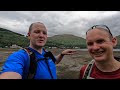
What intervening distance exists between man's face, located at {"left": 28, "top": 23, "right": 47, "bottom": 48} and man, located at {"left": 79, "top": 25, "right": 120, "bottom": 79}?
0.98m

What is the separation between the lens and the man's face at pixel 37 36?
8.70 ft

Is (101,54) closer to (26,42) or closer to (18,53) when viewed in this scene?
(18,53)

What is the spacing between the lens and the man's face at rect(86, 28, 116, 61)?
69.1 inches

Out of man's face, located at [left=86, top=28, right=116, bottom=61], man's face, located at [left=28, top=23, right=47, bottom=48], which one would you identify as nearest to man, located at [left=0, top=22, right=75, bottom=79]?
man's face, located at [left=28, top=23, right=47, bottom=48]

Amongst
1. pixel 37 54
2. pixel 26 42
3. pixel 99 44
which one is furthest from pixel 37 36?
pixel 26 42

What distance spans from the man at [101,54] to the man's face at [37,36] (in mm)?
978

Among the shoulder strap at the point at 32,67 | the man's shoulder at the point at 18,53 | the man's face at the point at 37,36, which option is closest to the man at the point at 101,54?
the shoulder strap at the point at 32,67

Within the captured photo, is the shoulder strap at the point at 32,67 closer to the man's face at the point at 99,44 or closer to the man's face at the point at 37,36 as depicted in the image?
the man's face at the point at 37,36

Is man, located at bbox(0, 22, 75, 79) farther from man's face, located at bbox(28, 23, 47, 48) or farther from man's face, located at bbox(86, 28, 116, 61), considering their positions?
man's face, located at bbox(86, 28, 116, 61)
